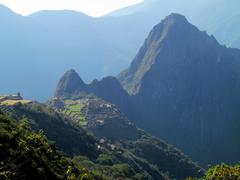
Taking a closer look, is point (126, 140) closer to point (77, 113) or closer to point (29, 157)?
point (77, 113)

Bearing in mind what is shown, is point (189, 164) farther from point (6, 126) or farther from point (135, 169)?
point (6, 126)

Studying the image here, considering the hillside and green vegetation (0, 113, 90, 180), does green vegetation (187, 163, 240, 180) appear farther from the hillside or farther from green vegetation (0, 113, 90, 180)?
the hillside

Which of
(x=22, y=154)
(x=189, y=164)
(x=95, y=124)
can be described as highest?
(x=95, y=124)

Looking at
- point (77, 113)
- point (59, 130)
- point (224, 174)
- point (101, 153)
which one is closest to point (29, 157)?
point (224, 174)

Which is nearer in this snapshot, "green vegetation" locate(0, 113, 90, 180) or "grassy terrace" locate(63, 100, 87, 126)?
"green vegetation" locate(0, 113, 90, 180)

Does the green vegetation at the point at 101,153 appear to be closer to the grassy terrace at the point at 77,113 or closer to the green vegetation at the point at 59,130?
the green vegetation at the point at 59,130

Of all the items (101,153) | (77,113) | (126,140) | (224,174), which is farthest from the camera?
(77,113)

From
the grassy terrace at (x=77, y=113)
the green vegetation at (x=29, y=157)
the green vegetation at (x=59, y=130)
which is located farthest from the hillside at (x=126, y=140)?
the green vegetation at (x=29, y=157)

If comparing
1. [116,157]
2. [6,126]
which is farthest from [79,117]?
[6,126]

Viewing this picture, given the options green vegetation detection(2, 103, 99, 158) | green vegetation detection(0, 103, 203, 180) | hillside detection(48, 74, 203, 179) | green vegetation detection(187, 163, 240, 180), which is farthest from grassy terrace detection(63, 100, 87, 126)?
green vegetation detection(187, 163, 240, 180)

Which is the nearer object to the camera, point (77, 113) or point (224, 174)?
point (224, 174)

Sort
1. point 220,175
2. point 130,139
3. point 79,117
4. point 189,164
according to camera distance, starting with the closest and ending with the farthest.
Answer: point 220,175, point 189,164, point 130,139, point 79,117
